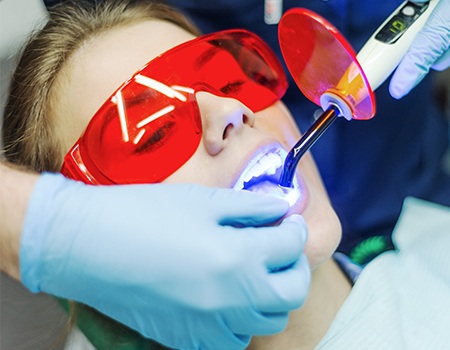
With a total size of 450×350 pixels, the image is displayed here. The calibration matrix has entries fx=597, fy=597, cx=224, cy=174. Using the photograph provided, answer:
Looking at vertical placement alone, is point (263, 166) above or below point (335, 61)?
below

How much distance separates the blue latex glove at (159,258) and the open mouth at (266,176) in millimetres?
171

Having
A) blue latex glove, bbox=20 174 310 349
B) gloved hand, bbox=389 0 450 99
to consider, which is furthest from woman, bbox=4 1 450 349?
gloved hand, bbox=389 0 450 99

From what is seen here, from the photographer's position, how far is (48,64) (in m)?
1.33

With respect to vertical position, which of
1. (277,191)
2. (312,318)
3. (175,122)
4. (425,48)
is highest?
(425,48)

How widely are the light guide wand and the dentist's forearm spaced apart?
494mm

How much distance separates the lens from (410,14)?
4.24 feet

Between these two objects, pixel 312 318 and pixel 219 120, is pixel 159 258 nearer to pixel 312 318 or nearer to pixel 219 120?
pixel 219 120

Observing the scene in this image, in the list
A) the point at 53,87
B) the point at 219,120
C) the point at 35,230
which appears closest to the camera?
the point at 35,230

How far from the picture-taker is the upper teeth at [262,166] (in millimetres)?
1175

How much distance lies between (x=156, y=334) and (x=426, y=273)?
2.32ft

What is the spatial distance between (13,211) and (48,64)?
50 cm

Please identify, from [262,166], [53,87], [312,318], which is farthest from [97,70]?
[312,318]

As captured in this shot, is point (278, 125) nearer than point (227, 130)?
No

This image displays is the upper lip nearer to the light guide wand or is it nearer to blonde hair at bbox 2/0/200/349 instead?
the light guide wand
